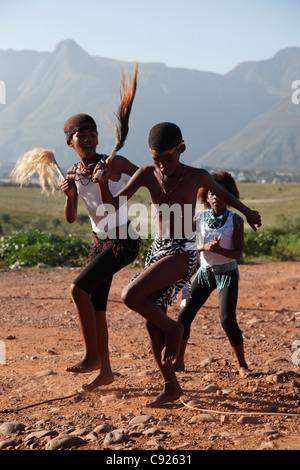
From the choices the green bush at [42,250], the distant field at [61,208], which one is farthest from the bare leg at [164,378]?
the distant field at [61,208]

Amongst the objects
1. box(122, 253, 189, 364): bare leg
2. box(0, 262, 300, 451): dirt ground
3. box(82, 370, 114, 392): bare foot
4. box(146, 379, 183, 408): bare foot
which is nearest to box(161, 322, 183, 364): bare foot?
box(122, 253, 189, 364): bare leg

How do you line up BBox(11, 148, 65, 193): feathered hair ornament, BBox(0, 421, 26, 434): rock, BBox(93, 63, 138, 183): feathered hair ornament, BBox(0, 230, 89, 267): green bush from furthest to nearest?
BBox(0, 230, 89, 267): green bush < BBox(11, 148, 65, 193): feathered hair ornament < BBox(93, 63, 138, 183): feathered hair ornament < BBox(0, 421, 26, 434): rock

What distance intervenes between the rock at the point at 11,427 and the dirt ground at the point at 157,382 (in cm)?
10

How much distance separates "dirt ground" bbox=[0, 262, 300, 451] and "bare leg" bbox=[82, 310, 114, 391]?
0.28 feet

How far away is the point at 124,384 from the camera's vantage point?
197 inches

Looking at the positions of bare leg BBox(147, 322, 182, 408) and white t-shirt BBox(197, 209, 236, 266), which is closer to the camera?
bare leg BBox(147, 322, 182, 408)

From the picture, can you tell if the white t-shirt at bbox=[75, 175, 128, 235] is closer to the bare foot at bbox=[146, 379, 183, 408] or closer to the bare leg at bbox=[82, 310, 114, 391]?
the bare leg at bbox=[82, 310, 114, 391]

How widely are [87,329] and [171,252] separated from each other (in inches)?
37.8

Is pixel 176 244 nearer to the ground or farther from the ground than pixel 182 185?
nearer to the ground

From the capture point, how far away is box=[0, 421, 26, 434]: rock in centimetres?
398

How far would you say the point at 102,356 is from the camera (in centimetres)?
488
